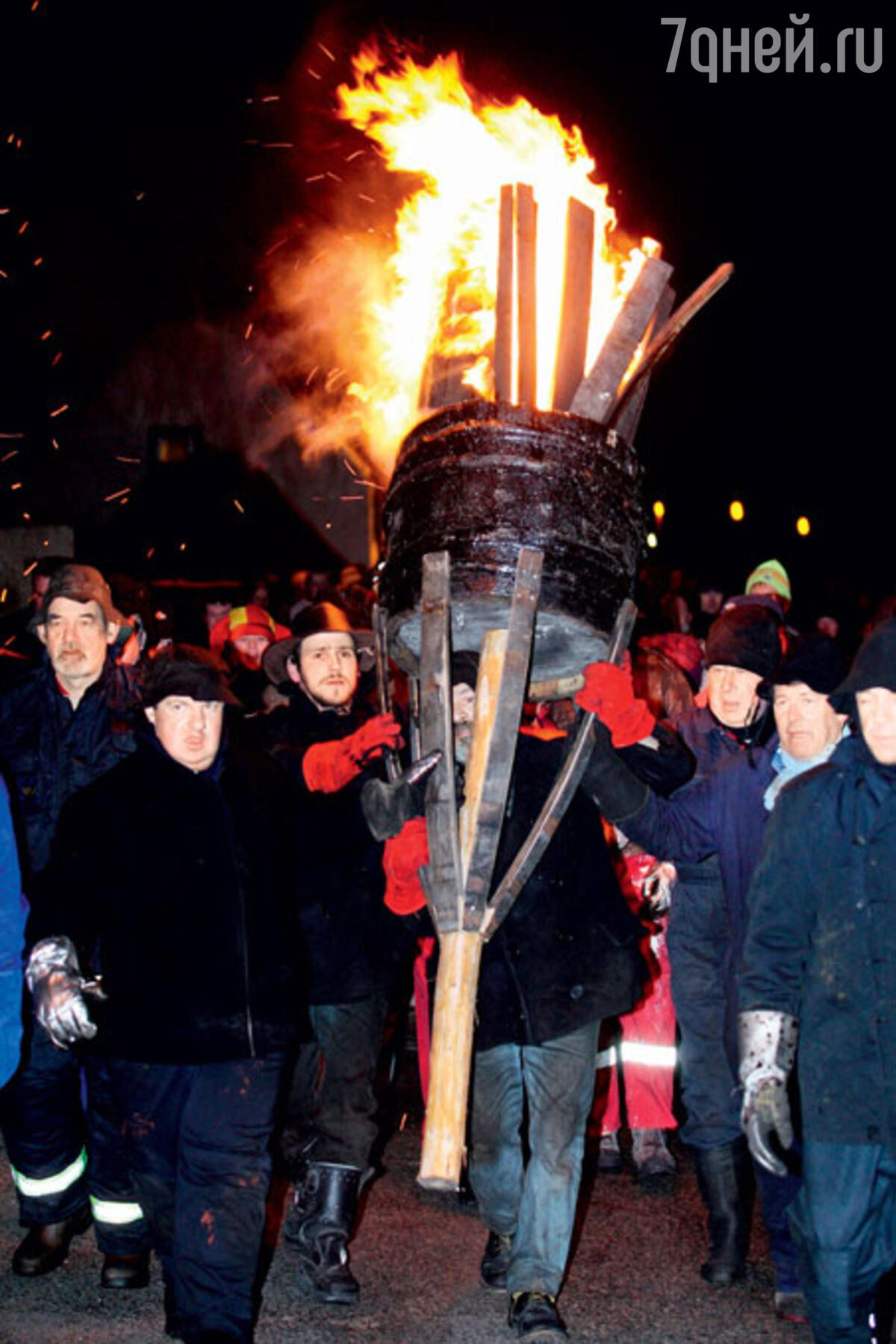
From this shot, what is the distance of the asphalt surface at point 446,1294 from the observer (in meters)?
4.54

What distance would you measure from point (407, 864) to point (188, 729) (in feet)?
2.75

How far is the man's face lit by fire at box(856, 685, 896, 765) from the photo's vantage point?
3730mm

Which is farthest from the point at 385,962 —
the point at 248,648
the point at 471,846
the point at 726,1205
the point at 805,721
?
the point at 248,648

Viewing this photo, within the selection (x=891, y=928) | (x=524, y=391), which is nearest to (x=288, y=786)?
(x=524, y=391)

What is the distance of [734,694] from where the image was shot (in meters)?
5.48

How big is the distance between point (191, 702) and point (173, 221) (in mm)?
13368

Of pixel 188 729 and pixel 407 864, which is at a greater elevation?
pixel 188 729

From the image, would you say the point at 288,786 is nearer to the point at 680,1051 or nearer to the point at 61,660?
the point at 61,660

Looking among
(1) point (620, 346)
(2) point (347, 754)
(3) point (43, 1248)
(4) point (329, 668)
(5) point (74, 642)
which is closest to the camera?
(1) point (620, 346)

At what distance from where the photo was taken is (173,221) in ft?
54.6

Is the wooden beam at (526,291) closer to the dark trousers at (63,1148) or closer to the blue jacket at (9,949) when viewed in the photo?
the blue jacket at (9,949)

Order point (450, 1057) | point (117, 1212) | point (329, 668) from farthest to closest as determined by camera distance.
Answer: point (329, 668)
point (117, 1212)
point (450, 1057)

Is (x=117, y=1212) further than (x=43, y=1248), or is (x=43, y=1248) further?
(x=43, y=1248)

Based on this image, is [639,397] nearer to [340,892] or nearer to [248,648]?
[340,892]
